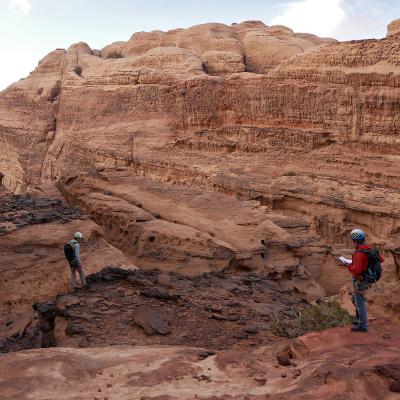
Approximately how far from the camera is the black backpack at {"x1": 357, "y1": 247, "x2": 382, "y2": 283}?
222 inches

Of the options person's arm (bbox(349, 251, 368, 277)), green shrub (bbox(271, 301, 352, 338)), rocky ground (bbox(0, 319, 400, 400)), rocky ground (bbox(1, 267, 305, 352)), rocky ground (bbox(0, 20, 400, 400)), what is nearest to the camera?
rocky ground (bbox(0, 319, 400, 400))

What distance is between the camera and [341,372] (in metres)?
4.34

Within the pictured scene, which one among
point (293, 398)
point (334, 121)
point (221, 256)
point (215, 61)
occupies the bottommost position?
point (221, 256)

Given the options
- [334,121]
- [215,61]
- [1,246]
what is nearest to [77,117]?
[215,61]

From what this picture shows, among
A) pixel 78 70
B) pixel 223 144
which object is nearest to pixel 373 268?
pixel 223 144

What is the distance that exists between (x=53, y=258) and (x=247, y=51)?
86.1 ft

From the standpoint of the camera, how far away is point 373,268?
18.6 feet

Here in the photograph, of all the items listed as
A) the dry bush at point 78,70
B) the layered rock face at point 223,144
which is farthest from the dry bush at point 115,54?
the dry bush at point 78,70

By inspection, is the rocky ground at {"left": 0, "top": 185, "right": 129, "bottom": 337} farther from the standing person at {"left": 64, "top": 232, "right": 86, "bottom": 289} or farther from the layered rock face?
the layered rock face

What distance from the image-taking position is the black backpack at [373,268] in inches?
222

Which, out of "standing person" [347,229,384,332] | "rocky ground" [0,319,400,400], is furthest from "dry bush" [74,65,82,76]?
"standing person" [347,229,384,332]

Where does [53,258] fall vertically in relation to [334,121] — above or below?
below

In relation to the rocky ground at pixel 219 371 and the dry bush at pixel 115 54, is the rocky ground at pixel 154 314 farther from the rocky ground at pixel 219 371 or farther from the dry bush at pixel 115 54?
the dry bush at pixel 115 54

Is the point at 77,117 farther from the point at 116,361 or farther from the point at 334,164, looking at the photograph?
the point at 116,361
